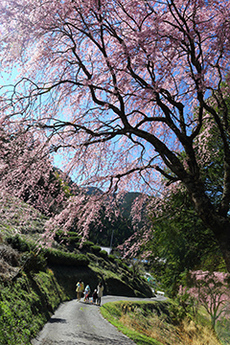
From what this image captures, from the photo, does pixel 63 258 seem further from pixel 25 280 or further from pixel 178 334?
pixel 25 280

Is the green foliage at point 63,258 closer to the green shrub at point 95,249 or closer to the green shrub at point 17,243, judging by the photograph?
the green shrub at point 17,243

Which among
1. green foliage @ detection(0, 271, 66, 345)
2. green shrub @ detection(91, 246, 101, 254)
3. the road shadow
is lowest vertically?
the road shadow

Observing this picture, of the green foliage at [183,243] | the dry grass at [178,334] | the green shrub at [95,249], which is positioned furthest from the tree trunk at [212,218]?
the green shrub at [95,249]

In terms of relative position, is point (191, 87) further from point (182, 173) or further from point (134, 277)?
point (134, 277)

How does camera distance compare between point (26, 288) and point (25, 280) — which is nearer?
point (26, 288)

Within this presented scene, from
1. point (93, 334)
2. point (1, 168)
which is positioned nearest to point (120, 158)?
point (1, 168)

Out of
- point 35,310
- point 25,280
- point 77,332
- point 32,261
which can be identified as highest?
point 32,261

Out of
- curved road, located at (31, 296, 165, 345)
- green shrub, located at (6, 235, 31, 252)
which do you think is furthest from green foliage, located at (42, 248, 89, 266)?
curved road, located at (31, 296, 165, 345)

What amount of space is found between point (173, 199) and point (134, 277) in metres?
24.7

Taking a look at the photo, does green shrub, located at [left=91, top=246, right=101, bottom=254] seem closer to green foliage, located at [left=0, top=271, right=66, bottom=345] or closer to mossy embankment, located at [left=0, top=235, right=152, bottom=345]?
mossy embankment, located at [left=0, top=235, right=152, bottom=345]

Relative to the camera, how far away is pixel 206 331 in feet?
41.0

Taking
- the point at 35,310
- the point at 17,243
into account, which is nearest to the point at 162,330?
the point at 35,310

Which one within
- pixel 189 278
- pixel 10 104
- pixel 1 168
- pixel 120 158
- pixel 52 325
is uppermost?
pixel 120 158

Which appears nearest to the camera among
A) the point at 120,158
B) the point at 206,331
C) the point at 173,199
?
the point at 120,158
